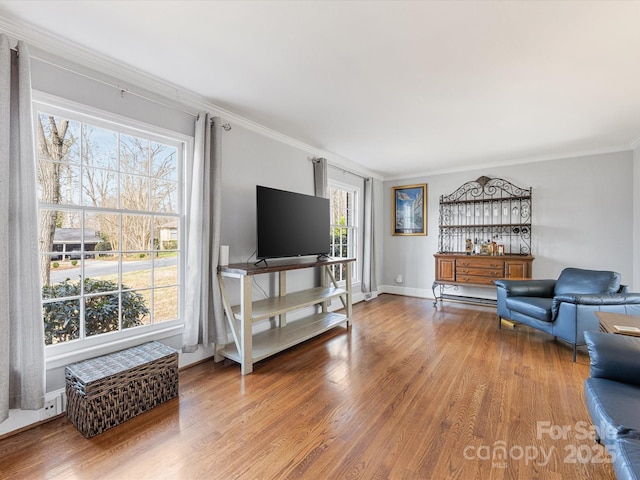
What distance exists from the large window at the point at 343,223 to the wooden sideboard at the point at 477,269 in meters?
1.55

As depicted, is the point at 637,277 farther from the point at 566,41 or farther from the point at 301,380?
the point at 301,380

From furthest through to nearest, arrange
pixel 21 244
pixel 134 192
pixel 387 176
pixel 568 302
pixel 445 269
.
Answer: pixel 387 176 → pixel 445 269 → pixel 568 302 → pixel 134 192 → pixel 21 244

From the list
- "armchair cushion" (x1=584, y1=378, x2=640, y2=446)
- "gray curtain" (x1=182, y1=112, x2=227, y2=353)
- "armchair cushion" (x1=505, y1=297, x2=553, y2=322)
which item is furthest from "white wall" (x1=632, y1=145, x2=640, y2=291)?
"gray curtain" (x1=182, y1=112, x2=227, y2=353)

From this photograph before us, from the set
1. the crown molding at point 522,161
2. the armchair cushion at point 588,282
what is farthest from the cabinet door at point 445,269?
the crown molding at point 522,161

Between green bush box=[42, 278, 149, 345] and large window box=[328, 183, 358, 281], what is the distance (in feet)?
9.65

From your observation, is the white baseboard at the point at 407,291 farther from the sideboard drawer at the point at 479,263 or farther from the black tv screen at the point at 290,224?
the black tv screen at the point at 290,224

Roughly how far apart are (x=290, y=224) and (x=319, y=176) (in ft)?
4.03

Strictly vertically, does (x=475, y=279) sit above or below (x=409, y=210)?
below

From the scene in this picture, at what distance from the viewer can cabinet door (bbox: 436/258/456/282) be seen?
4.98m

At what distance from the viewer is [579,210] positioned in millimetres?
4516

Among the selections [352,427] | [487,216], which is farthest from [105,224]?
[487,216]

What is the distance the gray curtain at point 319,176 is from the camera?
4262 mm

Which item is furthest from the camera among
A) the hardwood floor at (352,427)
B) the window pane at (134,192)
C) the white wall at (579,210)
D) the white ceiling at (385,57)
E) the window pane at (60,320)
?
the white wall at (579,210)

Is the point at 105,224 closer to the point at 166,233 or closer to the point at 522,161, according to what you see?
the point at 166,233
